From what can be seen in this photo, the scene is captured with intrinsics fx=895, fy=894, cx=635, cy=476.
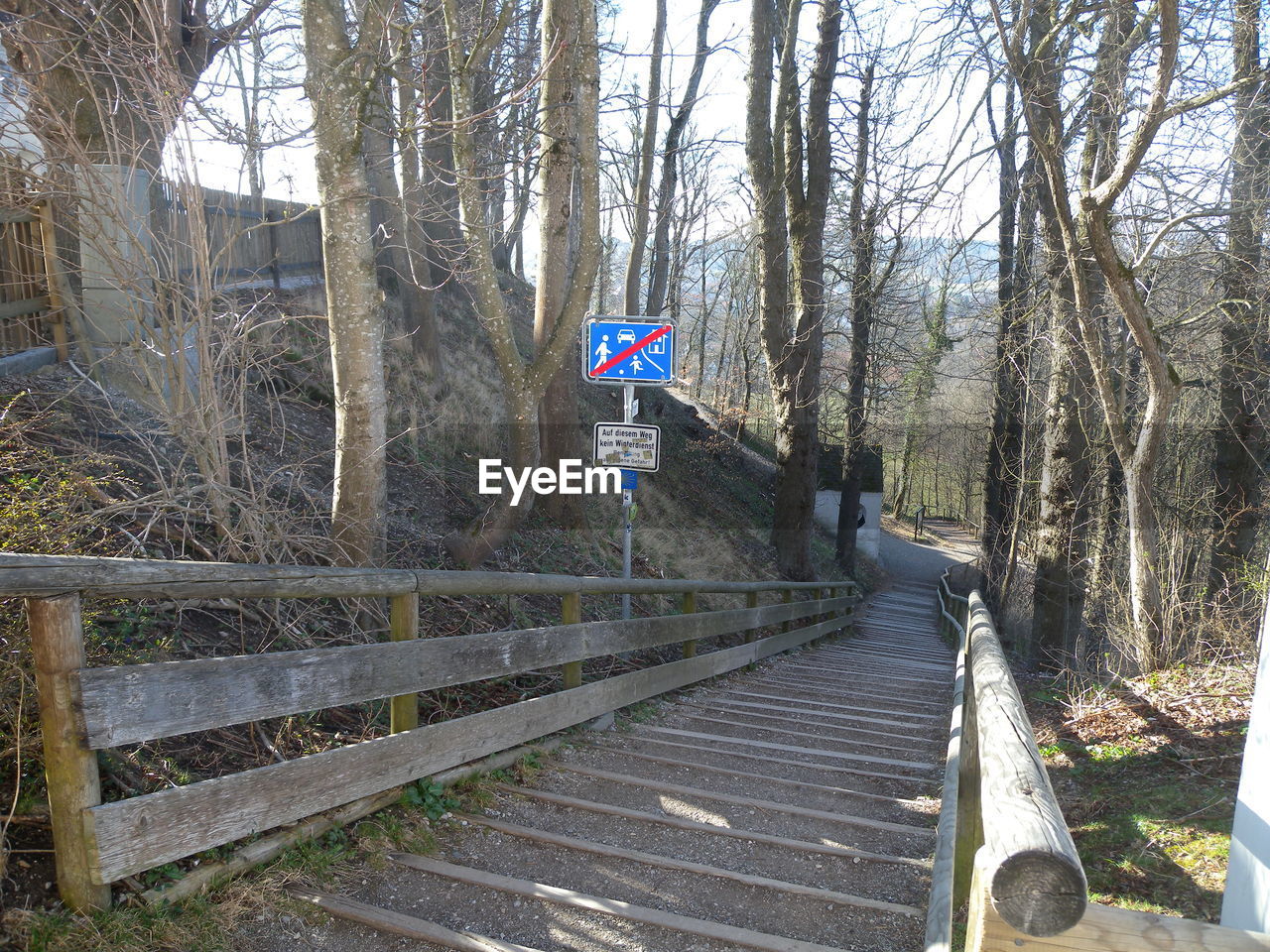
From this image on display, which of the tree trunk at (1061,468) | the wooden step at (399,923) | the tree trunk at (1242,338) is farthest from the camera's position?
the tree trunk at (1061,468)

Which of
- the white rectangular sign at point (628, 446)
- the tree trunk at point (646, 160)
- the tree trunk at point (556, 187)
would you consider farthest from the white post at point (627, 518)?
the tree trunk at point (646, 160)

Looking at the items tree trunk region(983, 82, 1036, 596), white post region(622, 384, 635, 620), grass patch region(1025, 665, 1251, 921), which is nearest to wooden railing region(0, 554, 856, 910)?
white post region(622, 384, 635, 620)

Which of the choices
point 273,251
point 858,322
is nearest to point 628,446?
point 273,251

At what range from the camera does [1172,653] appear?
277 inches

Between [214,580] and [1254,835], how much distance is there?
2.95 meters

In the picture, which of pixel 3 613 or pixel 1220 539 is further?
pixel 1220 539

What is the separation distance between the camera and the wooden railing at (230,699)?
242 centimetres

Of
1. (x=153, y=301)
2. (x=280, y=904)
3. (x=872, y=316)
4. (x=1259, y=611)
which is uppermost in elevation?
(x=872, y=316)

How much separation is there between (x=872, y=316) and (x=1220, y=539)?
10195 millimetres

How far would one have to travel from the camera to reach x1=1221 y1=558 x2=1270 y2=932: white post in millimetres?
2006

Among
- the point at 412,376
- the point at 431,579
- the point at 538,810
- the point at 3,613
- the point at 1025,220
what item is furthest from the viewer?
the point at 1025,220

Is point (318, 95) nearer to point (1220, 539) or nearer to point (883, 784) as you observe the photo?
point (883, 784)

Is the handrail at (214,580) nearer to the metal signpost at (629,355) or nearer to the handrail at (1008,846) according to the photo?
the handrail at (1008,846)

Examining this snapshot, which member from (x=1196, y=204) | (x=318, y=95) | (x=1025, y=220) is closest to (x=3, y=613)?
(x=318, y=95)
